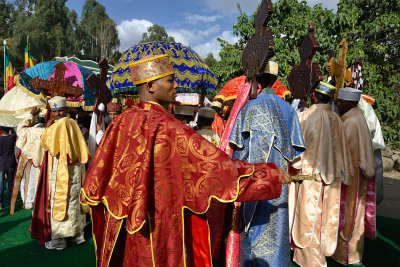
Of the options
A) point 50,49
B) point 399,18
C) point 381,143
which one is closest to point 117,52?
point 50,49

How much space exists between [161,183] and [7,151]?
5.96 meters

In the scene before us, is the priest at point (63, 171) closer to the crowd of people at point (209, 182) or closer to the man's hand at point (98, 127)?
the crowd of people at point (209, 182)

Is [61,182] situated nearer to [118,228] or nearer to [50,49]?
[118,228]

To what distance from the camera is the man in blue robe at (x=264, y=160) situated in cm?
254

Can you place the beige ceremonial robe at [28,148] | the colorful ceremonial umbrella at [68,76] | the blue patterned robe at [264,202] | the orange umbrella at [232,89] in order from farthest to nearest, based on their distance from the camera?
the colorful ceremonial umbrella at [68,76]
the orange umbrella at [232,89]
the beige ceremonial robe at [28,148]
the blue patterned robe at [264,202]

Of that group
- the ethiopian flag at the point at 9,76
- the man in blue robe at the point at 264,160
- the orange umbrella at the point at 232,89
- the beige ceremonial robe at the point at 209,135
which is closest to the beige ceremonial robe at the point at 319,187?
the man in blue robe at the point at 264,160

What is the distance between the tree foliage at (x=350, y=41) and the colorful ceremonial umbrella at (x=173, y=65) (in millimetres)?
4527

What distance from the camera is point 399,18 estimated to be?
372 inches

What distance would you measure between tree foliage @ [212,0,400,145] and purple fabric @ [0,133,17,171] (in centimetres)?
714

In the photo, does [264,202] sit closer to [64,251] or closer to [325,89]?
[325,89]

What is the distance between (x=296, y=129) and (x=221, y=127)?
12.7 ft

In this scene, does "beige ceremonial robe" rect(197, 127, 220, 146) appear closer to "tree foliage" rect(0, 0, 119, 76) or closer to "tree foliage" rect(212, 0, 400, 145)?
"tree foliage" rect(212, 0, 400, 145)

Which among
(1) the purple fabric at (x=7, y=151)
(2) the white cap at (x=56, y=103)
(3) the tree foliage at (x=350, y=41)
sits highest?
(3) the tree foliage at (x=350, y=41)

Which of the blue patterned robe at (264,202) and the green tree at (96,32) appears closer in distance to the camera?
the blue patterned robe at (264,202)
